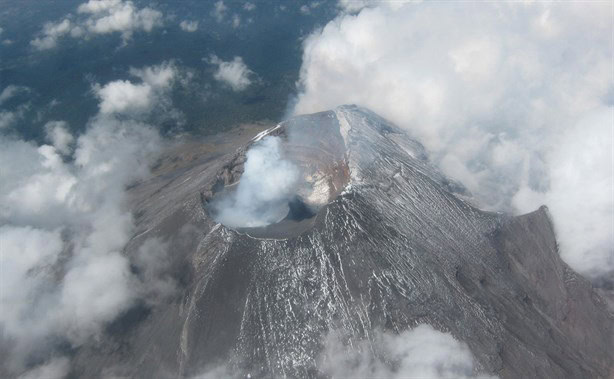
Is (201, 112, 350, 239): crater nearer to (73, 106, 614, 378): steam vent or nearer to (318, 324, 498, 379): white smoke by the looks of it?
(73, 106, 614, 378): steam vent

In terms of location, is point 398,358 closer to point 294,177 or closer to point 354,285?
point 354,285

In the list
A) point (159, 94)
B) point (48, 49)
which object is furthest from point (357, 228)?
point (48, 49)

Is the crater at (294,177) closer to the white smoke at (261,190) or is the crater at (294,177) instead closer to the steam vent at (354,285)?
the white smoke at (261,190)

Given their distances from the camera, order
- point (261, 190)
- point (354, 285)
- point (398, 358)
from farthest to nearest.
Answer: point (261, 190), point (354, 285), point (398, 358)

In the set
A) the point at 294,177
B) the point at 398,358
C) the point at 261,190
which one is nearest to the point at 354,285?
the point at 398,358

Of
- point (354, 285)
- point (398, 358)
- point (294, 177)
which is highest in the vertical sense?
point (354, 285)

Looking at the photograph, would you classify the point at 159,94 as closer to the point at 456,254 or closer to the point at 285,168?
the point at 285,168
